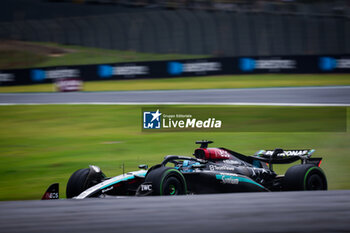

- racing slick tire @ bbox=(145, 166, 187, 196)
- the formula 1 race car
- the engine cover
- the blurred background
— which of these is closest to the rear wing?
the formula 1 race car

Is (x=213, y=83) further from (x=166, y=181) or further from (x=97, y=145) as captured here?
(x=166, y=181)

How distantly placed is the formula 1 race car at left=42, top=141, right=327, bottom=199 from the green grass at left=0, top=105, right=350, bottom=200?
1.85 meters

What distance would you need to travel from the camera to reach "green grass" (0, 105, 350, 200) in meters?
9.04

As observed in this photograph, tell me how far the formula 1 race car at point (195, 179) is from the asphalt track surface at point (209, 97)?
818cm

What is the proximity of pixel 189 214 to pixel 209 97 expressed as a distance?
38.9ft

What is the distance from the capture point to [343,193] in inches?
233

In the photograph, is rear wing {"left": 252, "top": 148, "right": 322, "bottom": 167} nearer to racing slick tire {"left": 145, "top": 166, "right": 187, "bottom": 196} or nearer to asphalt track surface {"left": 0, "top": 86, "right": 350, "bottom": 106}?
racing slick tire {"left": 145, "top": 166, "right": 187, "bottom": 196}

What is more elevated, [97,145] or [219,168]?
[219,168]

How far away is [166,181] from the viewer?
5.96 meters

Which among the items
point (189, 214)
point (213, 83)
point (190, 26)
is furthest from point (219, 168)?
point (190, 26)

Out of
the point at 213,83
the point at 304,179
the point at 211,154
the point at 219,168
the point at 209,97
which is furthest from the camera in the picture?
the point at 213,83

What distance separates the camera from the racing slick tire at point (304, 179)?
6.49 metres

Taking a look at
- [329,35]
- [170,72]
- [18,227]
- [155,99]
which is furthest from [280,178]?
[329,35]

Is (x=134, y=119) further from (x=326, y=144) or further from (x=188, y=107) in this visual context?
(x=326, y=144)
